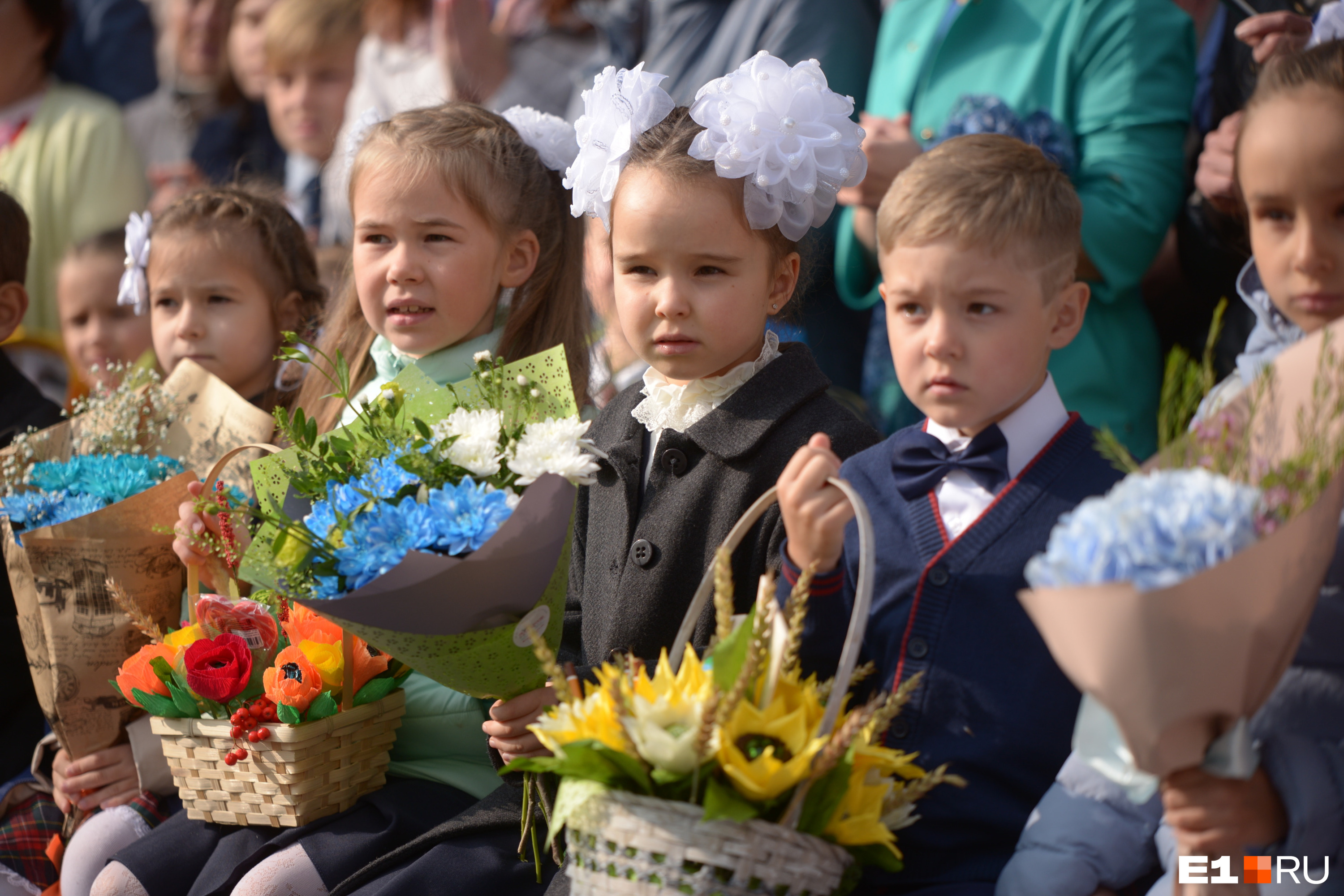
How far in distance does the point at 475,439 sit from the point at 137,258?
204 centimetres

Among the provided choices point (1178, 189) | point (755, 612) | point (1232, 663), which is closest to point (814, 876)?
point (755, 612)

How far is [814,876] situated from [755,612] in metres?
0.38

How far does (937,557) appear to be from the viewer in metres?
2.10

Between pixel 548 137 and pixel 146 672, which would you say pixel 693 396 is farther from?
pixel 146 672

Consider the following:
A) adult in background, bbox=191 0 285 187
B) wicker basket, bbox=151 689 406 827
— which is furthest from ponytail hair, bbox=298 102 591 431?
adult in background, bbox=191 0 285 187

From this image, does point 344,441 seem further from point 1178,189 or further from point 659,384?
point 1178,189

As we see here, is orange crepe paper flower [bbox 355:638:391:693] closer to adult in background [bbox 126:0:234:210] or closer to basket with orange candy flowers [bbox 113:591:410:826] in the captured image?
basket with orange candy flowers [bbox 113:591:410:826]

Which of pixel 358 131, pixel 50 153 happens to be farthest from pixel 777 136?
pixel 50 153

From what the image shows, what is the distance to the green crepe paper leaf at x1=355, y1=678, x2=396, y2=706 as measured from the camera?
2.61 metres

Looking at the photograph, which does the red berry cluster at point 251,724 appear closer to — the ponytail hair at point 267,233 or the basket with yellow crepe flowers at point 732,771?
the basket with yellow crepe flowers at point 732,771

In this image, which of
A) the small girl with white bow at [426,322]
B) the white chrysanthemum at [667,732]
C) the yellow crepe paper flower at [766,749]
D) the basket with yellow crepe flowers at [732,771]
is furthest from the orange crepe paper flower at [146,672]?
the yellow crepe paper flower at [766,749]

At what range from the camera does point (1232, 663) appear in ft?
5.00

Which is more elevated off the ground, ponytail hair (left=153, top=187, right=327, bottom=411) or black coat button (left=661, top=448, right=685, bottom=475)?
ponytail hair (left=153, top=187, right=327, bottom=411)

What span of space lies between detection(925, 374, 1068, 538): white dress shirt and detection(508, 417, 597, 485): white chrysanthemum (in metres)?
0.63
